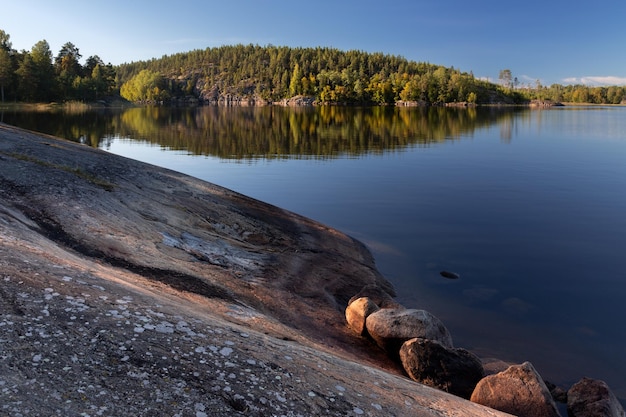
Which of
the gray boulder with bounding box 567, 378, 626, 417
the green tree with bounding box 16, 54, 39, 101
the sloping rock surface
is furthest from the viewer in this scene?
the green tree with bounding box 16, 54, 39, 101

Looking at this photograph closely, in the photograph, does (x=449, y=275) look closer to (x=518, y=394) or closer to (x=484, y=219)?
(x=484, y=219)

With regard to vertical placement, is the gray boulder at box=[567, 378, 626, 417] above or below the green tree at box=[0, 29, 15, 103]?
below

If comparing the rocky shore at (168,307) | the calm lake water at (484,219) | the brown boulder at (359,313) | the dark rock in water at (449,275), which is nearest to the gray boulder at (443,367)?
the rocky shore at (168,307)

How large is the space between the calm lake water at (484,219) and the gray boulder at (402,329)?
2.48m

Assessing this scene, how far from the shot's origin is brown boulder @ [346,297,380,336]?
16250mm

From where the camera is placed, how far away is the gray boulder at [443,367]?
13.0m

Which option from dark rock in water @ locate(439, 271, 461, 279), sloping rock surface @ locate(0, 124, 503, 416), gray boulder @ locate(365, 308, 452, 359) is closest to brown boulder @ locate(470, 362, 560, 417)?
sloping rock surface @ locate(0, 124, 503, 416)

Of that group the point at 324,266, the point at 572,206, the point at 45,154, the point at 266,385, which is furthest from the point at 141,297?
the point at 572,206

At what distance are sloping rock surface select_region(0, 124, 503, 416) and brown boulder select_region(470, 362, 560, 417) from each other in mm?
1513

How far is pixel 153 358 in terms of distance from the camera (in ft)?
26.3

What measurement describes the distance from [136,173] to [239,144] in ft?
153

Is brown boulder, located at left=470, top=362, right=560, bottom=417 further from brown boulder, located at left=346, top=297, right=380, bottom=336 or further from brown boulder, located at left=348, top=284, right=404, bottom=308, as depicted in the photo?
brown boulder, located at left=348, top=284, right=404, bottom=308

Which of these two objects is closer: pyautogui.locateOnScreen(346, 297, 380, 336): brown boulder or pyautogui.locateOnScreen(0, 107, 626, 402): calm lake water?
pyautogui.locateOnScreen(346, 297, 380, 336): brown boulder

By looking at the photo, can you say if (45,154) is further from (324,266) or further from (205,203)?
(324,266)
